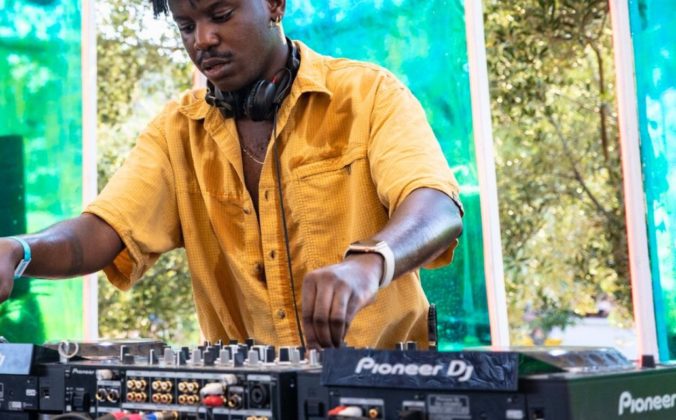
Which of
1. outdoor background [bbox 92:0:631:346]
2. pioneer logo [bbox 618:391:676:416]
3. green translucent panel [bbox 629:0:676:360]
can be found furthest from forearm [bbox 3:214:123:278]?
outdoor background [bbox 92:0:631:346]

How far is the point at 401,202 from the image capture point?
190 centimetres

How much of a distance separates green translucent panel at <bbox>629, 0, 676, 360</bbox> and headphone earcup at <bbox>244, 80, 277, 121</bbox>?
255cm

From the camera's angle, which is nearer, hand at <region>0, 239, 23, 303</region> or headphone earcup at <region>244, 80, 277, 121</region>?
hand at <region>0, 239, 23, 303</region>

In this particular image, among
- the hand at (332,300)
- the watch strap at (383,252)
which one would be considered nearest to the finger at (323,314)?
the hand at (332,300)

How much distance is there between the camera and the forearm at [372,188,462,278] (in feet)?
5.52

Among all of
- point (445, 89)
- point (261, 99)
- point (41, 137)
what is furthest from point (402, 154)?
point (41, 137)

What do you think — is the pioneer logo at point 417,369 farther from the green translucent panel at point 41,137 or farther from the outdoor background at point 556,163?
the outdoor background at point 556,163

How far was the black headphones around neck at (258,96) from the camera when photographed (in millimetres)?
2244

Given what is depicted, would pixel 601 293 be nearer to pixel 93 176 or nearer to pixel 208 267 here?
pixel 93 176

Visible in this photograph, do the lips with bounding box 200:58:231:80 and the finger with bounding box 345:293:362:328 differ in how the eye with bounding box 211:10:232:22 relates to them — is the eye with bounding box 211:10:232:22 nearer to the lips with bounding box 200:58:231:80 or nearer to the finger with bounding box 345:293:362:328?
the lips with bounding box 200:58:231:80

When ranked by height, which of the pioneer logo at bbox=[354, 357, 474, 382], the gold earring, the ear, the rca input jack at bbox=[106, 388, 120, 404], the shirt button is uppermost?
the ear

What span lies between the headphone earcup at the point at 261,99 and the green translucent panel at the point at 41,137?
323 centimetres

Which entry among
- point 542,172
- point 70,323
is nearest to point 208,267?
point 70,323

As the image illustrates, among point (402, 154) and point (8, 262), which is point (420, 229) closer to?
point (402, 154)
